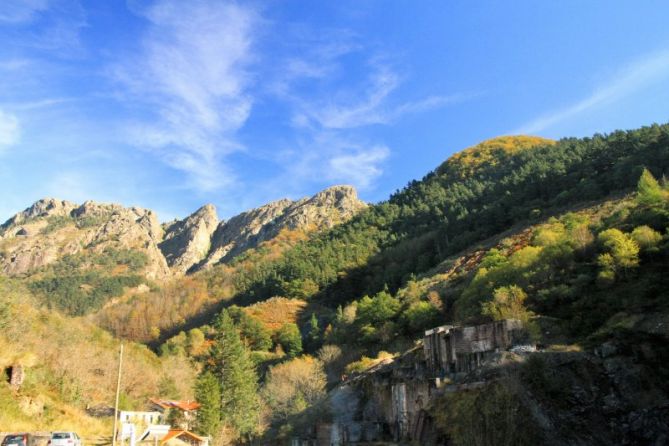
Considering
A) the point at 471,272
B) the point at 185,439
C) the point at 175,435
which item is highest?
the point at 471,272

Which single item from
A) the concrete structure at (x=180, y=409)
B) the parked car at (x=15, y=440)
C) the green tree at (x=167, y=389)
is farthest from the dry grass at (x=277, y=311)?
the parked car at (x=15, y=440)

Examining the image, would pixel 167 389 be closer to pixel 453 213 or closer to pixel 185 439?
pixel 185 439

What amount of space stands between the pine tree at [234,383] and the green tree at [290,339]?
68.5 ft

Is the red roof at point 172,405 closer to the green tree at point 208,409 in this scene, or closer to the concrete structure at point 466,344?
the green tree at point 208,409

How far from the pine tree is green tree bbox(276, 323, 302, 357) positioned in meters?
20.9

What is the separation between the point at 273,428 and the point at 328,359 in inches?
731

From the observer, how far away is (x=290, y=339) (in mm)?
84625

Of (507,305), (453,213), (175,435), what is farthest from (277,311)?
(507,305)

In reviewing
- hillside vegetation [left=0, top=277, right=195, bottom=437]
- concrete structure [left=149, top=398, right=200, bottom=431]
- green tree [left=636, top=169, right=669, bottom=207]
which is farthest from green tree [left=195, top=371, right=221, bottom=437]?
green tree [left=636, top=169, right=669, bottom=207]

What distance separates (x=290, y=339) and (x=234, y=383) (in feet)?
102

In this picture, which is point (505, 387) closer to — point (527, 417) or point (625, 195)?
point (527, 417)

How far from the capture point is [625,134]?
3976 inches

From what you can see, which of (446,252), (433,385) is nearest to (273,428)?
(433,385)

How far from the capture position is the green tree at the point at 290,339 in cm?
8150
